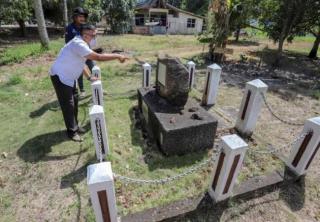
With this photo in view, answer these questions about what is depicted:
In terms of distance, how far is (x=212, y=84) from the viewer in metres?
5.47

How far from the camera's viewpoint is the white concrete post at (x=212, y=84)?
206 inches

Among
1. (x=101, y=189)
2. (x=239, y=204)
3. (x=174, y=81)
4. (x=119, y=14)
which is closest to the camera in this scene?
(x=101, y=189)

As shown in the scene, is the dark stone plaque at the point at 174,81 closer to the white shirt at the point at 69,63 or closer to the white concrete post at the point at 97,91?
the white concrete post at the point at 97,91

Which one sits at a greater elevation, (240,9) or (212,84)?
(240,9)

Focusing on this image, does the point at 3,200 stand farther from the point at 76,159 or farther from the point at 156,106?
the point at 156,106

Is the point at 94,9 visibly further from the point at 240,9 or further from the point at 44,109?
the point at 44,109

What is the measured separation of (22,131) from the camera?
4.38 m

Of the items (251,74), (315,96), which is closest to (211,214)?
(315,96)

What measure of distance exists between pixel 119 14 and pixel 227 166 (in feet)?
79.2

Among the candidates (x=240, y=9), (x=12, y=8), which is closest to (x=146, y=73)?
(x=240, y=9)

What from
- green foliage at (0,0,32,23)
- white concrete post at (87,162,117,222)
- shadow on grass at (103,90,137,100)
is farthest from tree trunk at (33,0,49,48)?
white concrete post at (87,162,117,222)

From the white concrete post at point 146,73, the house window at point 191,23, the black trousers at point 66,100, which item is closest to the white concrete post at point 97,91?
the black trousers at point 66,100

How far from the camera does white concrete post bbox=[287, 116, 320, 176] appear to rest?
3.05 metres

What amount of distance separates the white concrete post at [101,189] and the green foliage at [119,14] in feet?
78.5
